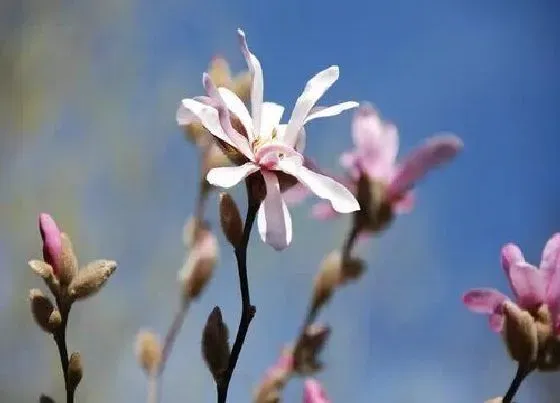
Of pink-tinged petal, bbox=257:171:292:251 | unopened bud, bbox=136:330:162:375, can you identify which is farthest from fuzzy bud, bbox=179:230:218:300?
pink-tinged petal, bbox=257:171:292:251

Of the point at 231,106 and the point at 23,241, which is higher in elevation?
the point at 23,241

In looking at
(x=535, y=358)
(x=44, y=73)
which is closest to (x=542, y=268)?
(x=535, y=358)

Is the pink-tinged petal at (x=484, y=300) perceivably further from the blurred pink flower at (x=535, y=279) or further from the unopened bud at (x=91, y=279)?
the unopened bud at (x=91, y=279)

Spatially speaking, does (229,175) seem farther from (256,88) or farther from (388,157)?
(388,157)

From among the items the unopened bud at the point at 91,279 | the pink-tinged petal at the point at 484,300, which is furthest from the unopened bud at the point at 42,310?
the pink-tinged petal at the point at 484,300

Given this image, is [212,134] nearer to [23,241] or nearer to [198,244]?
[198,244]

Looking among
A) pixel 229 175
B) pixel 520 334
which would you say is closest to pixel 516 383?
pixel 520 334

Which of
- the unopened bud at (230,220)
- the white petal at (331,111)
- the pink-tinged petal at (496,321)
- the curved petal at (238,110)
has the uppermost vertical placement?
the curved petal at (238,110)
